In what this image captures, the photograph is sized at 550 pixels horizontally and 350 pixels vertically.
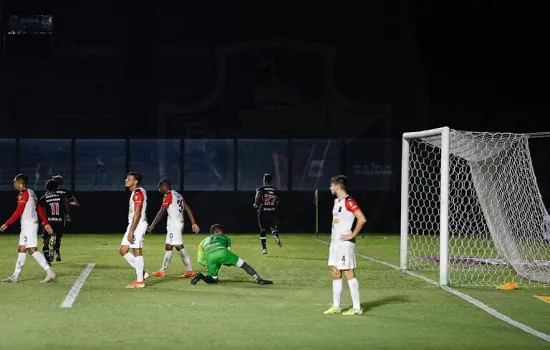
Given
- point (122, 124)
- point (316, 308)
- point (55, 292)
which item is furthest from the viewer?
point (122, 124)

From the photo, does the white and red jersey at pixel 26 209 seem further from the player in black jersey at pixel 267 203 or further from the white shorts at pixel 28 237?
the player in black jersey at pixel 267 203

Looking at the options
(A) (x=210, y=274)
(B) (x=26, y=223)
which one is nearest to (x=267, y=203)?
(A) (x=210, y=274)

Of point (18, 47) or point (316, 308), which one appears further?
point (18, 47)

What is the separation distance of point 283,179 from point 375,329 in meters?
22.4

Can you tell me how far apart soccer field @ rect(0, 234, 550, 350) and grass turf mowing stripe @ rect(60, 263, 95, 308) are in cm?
10

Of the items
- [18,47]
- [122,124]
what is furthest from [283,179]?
[18,47]

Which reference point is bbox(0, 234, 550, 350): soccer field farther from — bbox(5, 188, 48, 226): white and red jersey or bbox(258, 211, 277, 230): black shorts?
bbox(258, 211, 277, 230): black shorts

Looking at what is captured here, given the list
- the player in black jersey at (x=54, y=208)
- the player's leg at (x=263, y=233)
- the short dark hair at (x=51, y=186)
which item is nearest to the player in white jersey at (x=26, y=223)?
the player in black jersey at (x=54, y=208)

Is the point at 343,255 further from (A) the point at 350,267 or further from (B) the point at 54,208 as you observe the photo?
(B) the point at 54,208

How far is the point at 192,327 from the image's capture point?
10.2 metres

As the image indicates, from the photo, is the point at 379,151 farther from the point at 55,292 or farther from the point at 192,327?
the point at 192,327

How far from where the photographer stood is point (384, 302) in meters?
12.6

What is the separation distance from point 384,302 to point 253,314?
220 centimetres

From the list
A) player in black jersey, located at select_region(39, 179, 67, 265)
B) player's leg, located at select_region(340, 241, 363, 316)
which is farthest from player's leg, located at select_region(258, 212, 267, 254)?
player's leg, located at select_region(340, 241, 363, 316)
